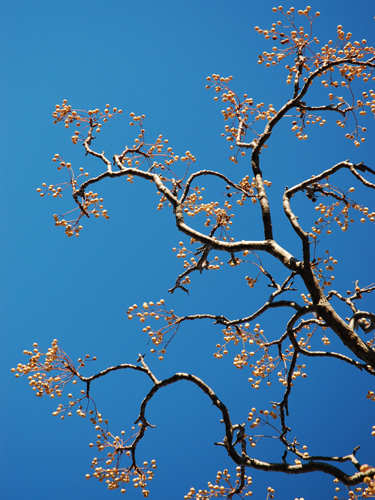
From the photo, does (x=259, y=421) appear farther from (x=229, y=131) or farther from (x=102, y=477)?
(x=229, y=131)

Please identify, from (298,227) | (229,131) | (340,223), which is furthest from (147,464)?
(229,131)

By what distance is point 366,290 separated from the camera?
7.23m

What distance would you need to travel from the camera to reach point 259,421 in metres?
6.37

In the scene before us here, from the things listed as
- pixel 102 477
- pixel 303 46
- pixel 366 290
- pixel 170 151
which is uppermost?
pixel 303 46

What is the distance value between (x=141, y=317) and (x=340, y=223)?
365cm

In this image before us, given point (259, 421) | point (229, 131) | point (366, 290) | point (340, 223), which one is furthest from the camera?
point (229, 131)

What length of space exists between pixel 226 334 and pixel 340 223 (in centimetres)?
264

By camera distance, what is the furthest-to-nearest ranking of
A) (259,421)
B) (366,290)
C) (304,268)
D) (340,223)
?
(340,223), (366,290), (259,421), (304,268)

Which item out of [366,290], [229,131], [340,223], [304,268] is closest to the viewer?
[304,268]

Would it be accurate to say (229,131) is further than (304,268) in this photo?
Yes

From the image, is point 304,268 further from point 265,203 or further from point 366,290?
point 366,290

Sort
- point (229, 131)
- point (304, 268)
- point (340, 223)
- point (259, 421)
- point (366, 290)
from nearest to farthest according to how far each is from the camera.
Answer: point (304, 268) < point (259, 421) < point (366, 290) < point (340, 223) < point (229, 131)

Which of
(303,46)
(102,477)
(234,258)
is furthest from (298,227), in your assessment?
(102,477)

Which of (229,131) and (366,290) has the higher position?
(229,131)
